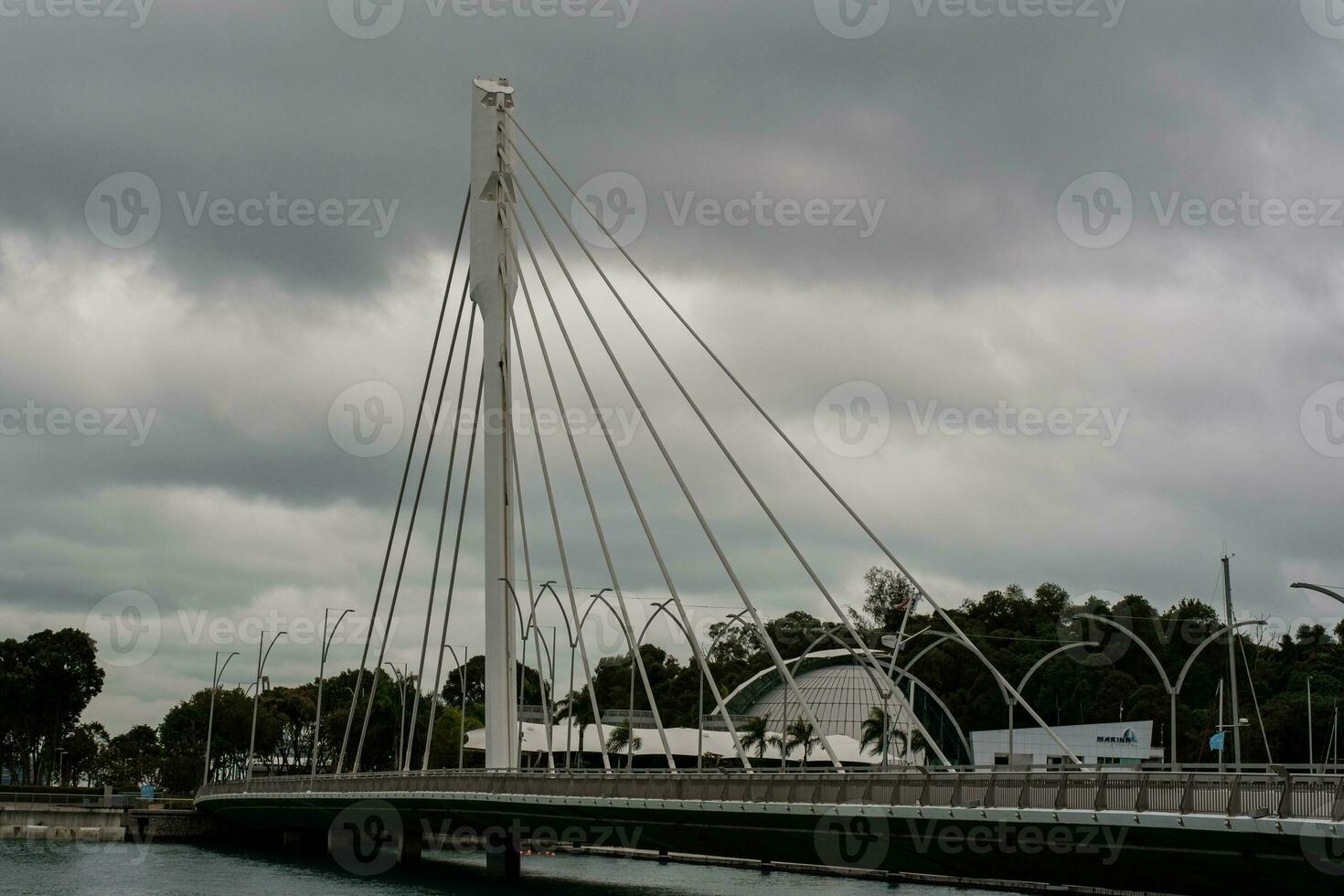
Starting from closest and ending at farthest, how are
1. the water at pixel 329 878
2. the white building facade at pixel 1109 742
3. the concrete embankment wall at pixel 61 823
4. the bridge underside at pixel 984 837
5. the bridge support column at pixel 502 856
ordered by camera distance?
1. the bridge underside at pixel 984 837
2. the water at pixel 329 878
3. the bridge support column at pixel 502 856
4. the concrete embankment wall at pixel 61 823
5. the white building facade at pixel 1109 742

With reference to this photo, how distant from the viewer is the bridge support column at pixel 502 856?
216 ft

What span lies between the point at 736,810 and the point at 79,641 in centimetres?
9243

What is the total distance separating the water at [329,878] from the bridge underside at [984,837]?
137 inches

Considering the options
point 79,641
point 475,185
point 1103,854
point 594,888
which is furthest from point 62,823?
point 1103,854

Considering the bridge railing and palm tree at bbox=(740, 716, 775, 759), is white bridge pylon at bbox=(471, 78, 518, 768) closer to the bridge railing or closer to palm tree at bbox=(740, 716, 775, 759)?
the bridge railing

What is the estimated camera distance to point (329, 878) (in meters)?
65.8

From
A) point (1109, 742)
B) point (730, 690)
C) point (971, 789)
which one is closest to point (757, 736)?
point (1109, 742)

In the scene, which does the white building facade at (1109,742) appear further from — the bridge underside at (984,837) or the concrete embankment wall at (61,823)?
the concrete embankment wall at (61,823)

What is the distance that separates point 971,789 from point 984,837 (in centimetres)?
225

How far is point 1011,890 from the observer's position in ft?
198

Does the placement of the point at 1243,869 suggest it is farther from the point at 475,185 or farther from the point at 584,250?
the point at 475,185

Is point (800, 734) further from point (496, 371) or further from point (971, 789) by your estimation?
point (971, 789)

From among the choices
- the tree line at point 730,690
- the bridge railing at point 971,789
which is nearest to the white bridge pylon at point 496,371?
the bridge railing at point 971,789

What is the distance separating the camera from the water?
186ft
